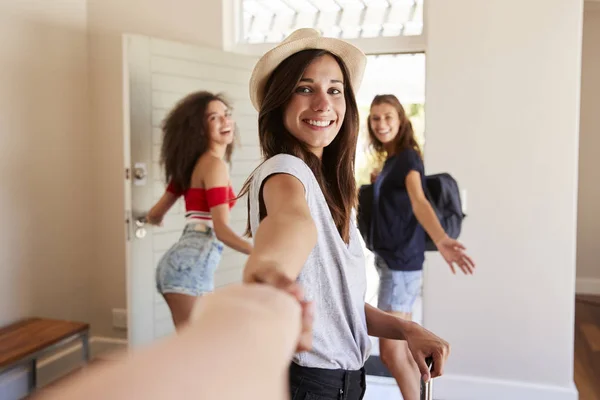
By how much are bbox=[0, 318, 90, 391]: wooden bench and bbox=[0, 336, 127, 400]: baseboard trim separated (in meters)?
0.07

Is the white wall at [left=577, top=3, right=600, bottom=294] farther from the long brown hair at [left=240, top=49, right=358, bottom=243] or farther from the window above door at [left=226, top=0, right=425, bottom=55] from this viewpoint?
the long brown hair at [left=240, top=49, right=358, bottom=243]

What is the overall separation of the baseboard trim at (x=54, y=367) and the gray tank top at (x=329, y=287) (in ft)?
9.11

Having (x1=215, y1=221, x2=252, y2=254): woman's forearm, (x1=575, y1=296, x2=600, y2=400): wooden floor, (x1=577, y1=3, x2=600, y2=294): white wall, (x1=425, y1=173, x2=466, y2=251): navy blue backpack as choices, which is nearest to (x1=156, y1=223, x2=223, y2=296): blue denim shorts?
(x1=215, y1=221, x2=252, y2=254): woman's forearm

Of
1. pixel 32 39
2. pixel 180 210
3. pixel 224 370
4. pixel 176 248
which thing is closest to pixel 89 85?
pixel 32 39

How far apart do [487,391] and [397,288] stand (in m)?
0.84

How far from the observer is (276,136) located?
135 centimetres

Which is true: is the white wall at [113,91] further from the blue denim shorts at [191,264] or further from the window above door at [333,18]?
the blue denim shorts at [191,264]

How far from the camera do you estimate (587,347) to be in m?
4.64

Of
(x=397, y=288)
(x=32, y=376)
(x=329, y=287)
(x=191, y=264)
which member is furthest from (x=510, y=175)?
(x=32, y=376)

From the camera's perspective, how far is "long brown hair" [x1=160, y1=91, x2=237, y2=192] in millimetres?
3523

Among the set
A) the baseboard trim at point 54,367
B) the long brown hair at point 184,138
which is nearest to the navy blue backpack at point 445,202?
the long brown hair at point 184,138

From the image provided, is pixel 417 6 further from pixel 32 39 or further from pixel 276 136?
pixel 276 136

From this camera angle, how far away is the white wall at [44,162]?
3.39 metres

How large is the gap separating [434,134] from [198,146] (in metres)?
1.40
